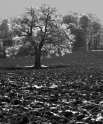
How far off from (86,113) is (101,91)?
266 inches

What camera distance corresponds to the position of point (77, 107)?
13562 millimetres

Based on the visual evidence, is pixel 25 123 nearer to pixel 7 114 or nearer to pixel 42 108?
pixel 7 114

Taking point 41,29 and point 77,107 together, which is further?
point 41,29

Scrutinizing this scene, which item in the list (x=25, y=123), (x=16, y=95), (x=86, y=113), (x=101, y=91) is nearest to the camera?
(x=25, y=123)

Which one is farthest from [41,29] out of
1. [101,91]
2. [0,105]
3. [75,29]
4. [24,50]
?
[75,29]

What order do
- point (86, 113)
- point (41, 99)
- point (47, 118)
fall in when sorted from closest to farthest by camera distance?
point (47, 118) < point (86, 113) < point (41, 99)

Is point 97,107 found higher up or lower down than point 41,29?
lower down

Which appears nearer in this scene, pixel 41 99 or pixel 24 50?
pixel 41 99

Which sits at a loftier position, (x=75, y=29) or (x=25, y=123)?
(x=75, y=29)

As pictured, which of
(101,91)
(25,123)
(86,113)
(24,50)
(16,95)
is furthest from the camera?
(24,50)

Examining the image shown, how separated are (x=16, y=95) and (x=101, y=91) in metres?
4.64

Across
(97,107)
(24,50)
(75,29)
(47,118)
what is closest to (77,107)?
(97,107)

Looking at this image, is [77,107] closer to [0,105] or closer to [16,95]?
[0,105]

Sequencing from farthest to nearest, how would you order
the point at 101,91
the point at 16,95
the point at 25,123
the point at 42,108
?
1. the point at 101,91
2. the point at 16,95
3. the point at 42,108
4. the point at 25,123
